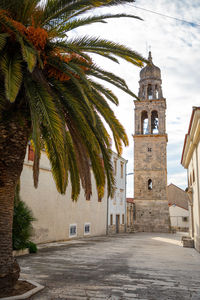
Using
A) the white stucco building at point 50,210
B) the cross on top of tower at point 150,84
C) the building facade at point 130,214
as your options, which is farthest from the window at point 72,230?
the cross on top of tower at point 150,84

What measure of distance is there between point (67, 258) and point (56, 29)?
8.83 metres

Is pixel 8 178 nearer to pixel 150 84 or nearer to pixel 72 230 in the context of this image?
pixel 72 230

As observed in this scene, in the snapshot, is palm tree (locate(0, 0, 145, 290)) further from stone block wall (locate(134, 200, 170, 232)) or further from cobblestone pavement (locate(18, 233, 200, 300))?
stone block wall (locate(134, 200, 170, 232))

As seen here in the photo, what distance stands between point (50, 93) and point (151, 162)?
30.9m

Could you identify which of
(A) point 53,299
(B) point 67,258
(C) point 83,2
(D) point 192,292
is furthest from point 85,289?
(C) point 83,2

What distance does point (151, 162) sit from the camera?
35812 mm

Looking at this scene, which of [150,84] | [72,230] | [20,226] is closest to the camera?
[20,226]

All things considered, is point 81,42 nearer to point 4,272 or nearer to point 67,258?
point 4,272

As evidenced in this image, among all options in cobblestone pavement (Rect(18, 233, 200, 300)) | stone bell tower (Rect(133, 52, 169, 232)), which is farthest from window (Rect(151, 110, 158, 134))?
Answer: cobblestone pavement (Rect(18, 233, 200, 300))

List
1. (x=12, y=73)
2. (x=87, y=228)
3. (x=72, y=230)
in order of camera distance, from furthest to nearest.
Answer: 1. (x=87, y=228)
2. (x=72, y=230)
3. (x=12, y=73)

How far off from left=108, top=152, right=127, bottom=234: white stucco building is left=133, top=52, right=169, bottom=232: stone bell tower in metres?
3.28

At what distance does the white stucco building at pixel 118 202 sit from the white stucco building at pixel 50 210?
18.2 feet

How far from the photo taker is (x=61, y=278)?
7863 millimetres

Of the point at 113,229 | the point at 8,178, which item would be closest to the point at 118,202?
the point at 113,229
